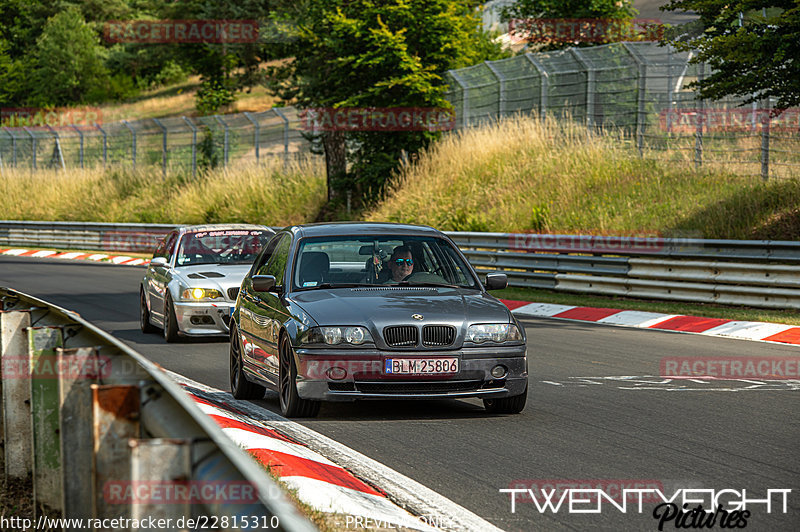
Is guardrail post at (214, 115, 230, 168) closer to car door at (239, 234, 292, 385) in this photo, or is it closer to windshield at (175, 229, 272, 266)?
windshield at (175, 229, 272, 266)

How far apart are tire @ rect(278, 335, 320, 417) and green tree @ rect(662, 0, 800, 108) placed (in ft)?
33.9

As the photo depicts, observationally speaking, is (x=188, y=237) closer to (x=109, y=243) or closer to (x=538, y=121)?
(x=538, y=121)

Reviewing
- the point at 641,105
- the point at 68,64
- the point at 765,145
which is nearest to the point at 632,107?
the point at 641,105

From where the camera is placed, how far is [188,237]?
1496 cm

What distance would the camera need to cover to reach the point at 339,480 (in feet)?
20.2

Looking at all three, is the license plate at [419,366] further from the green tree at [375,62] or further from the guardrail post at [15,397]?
the green tree at [375,62]

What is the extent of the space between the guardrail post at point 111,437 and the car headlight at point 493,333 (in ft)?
16.0

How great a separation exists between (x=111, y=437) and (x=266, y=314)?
18.5 feet

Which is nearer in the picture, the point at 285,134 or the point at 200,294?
the point at 200,294

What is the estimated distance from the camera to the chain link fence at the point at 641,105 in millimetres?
21562

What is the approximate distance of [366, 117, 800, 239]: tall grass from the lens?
64.6 ft

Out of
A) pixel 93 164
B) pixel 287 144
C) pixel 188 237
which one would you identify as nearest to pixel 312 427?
pixel 188 237

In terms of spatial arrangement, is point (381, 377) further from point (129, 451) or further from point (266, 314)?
point (129, 451)

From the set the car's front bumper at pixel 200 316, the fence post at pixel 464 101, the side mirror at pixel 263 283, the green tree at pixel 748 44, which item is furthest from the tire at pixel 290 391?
the fence post at pixel 464 101
